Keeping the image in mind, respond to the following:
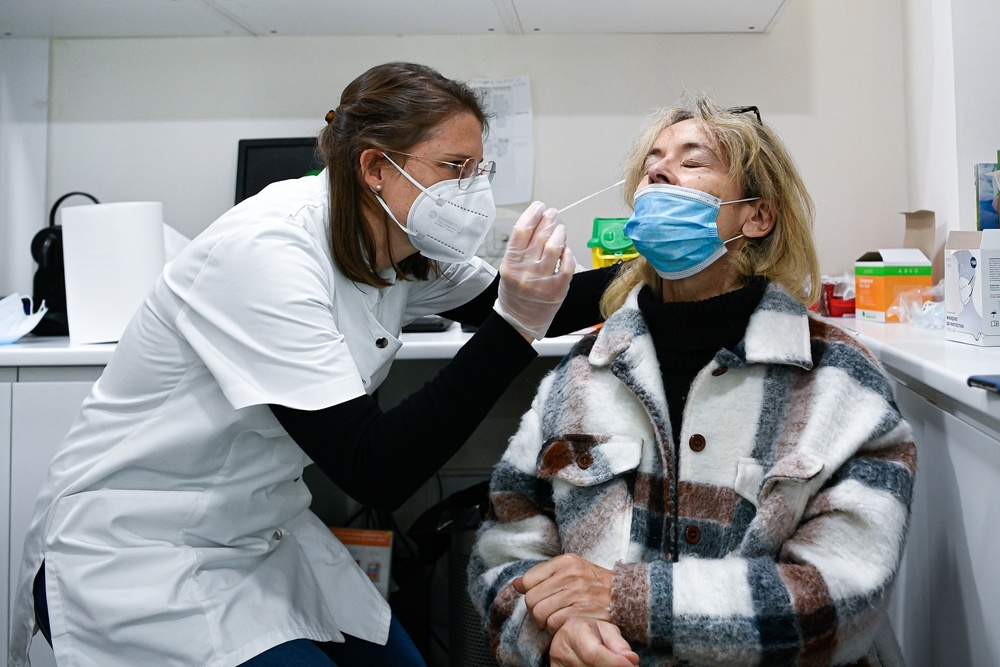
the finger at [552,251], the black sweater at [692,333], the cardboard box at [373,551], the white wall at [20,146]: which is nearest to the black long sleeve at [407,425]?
the finger at [552,251]

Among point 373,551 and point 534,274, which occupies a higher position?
point 534,274

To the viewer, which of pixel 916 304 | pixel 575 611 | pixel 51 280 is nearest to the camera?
pixel 575 611

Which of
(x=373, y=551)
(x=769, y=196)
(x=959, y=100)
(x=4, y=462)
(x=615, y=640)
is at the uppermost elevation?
(x=959, y=100)

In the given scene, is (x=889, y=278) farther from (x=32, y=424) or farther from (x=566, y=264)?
(x=32, y=424)

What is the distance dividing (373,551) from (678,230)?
3.79 feet

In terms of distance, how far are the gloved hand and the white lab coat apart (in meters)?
0.24

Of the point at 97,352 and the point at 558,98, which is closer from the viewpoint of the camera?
the point at 97,352

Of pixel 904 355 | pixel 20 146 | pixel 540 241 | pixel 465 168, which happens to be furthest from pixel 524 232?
pixel 20 146

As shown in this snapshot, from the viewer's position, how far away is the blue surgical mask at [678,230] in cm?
123

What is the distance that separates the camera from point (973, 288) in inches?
50.7

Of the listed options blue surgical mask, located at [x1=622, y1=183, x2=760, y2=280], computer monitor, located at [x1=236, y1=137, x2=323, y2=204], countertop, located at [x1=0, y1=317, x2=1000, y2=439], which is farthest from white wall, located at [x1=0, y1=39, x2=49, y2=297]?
blue surgical mask, located at [x1=622, y1=183, x2=760, y2=280]

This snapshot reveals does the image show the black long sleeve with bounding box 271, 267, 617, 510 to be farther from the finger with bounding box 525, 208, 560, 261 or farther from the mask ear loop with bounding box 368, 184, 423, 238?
the mask ear loop with bounding box 368, 184, 423, 238

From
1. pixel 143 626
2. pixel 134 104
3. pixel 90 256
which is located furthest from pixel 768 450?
pixel 134 104

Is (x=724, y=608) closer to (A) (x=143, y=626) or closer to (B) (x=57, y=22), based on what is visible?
(A) (x=143, y=626)
